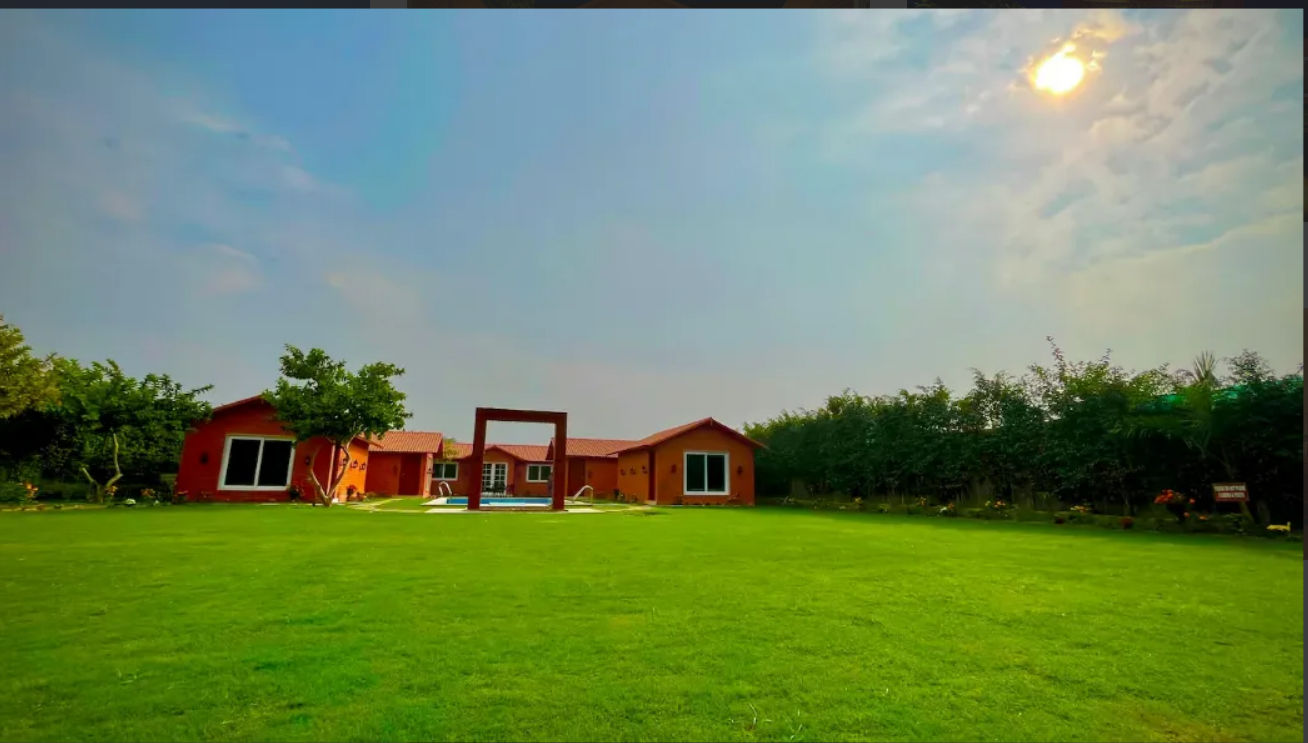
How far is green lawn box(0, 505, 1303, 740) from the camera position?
2.34 metres

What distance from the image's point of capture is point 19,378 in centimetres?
1419

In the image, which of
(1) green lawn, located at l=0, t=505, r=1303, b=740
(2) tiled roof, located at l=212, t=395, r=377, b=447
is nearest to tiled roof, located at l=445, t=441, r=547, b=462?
(2) tiled roof, located at l=212, t=395, r=377, b=447

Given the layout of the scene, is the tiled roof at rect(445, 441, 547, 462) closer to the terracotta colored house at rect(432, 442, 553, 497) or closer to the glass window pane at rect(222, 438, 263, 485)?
the terracotta colored house at rect(432, 442, 553, 497)

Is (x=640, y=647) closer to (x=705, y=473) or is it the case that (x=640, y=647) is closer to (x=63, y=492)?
(x=705, y=473)

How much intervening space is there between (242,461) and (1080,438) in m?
22.6

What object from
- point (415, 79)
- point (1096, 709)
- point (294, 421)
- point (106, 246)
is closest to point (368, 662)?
point (415, 79)

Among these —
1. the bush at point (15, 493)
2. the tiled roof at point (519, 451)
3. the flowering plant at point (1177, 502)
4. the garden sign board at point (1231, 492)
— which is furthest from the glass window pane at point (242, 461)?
the garden sign board at point (1231, 492)

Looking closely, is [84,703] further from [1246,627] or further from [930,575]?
[1246,627]

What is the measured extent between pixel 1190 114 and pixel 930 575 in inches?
183

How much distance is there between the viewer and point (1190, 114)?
2061mm

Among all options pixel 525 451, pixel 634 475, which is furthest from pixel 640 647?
pixel 525 451

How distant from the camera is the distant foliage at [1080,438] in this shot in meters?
10.5

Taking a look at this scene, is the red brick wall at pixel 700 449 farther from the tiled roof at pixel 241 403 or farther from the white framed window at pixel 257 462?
the tiled roof at pixel 241 403

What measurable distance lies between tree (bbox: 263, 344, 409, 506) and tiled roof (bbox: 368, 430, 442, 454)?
9851 millimetres
